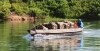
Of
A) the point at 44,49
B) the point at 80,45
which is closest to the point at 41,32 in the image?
the point at 80,45

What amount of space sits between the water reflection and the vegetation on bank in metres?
40.8

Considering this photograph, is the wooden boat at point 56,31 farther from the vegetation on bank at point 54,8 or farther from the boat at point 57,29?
the vegetation on bank at point 54,8

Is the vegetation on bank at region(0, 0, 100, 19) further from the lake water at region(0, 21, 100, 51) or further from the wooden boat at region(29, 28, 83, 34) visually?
the lake water at region(0, 21, 100, 51)

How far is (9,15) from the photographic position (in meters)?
91.2

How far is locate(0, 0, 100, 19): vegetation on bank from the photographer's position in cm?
9512

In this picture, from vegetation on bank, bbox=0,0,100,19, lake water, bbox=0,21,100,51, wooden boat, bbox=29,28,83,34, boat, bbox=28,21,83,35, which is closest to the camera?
lake water, bbox=0,21,100,51

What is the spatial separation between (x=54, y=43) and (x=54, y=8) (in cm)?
5415

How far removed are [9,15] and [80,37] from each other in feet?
133

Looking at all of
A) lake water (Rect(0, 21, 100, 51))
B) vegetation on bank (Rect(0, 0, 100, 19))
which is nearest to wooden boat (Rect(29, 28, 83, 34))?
lake water (Rect(0, 21, 100, 51))

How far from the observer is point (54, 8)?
98.9 m

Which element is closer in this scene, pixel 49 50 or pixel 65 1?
pixel 49 50

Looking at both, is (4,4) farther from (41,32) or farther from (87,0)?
(41,32)

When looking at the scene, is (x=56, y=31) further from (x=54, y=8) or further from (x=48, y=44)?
(x=54, y=8)

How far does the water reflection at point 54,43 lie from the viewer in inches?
1581
